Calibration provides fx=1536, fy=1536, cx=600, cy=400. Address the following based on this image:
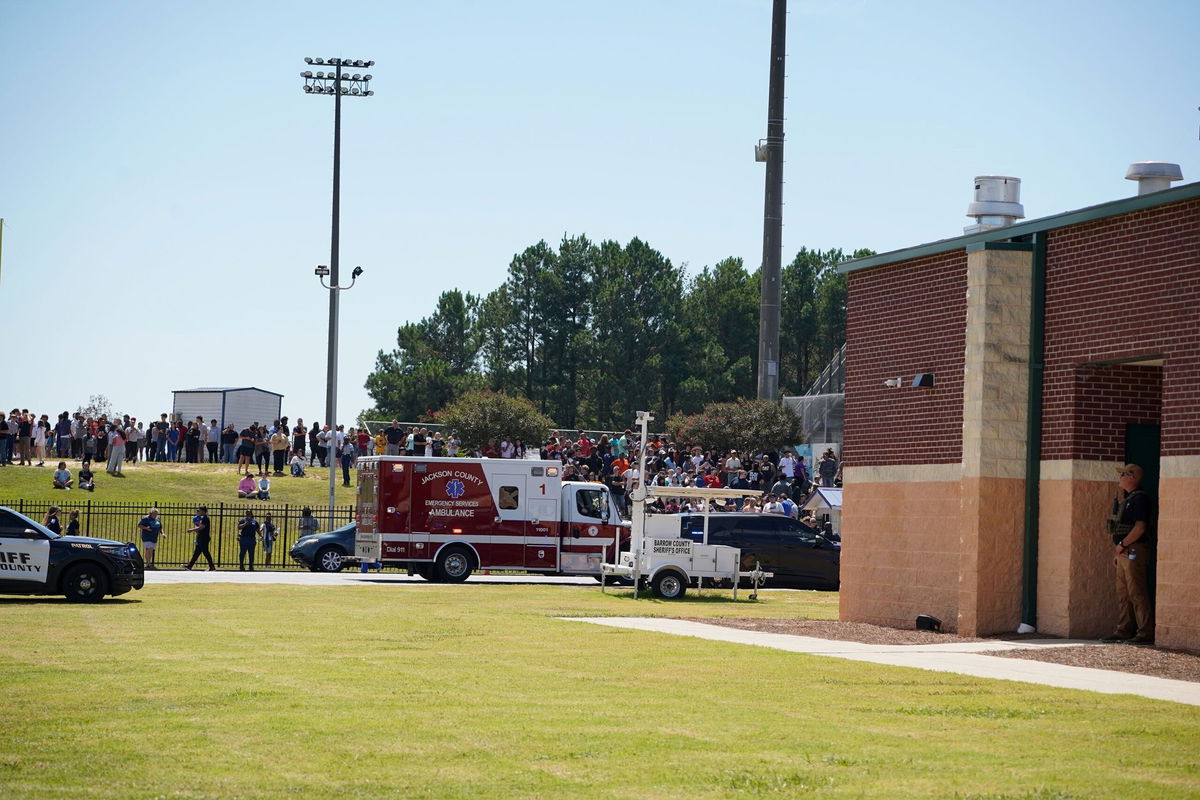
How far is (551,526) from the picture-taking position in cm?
3212

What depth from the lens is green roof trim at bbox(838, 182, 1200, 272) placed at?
16.3m

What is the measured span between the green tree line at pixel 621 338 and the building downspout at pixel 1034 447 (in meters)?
67.9

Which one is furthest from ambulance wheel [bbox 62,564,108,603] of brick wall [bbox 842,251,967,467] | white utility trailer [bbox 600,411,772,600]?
brick wall [bbox 842,251,967,467]

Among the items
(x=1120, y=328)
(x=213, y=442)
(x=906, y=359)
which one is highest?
(x=1120, y=328)

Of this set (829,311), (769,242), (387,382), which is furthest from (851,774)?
(387,382)

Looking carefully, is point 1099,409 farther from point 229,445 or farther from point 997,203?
point 229,445

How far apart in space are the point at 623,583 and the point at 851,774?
22806 millimetres

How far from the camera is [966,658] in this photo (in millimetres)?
15422

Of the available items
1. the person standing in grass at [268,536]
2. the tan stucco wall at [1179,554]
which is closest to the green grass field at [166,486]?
the person standing in grass at [268,536]

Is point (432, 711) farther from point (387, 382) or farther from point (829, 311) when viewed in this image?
point (387, 382)

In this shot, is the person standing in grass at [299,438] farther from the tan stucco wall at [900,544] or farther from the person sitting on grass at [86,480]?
the tan stucco wall at [900,544]

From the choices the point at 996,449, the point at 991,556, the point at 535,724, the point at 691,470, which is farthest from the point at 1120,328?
the point at 691,470

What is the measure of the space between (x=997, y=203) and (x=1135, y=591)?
6282 millimetres

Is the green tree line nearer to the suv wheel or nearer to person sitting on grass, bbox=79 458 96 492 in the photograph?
person sitting on grass, bbox=79 458 96 492
